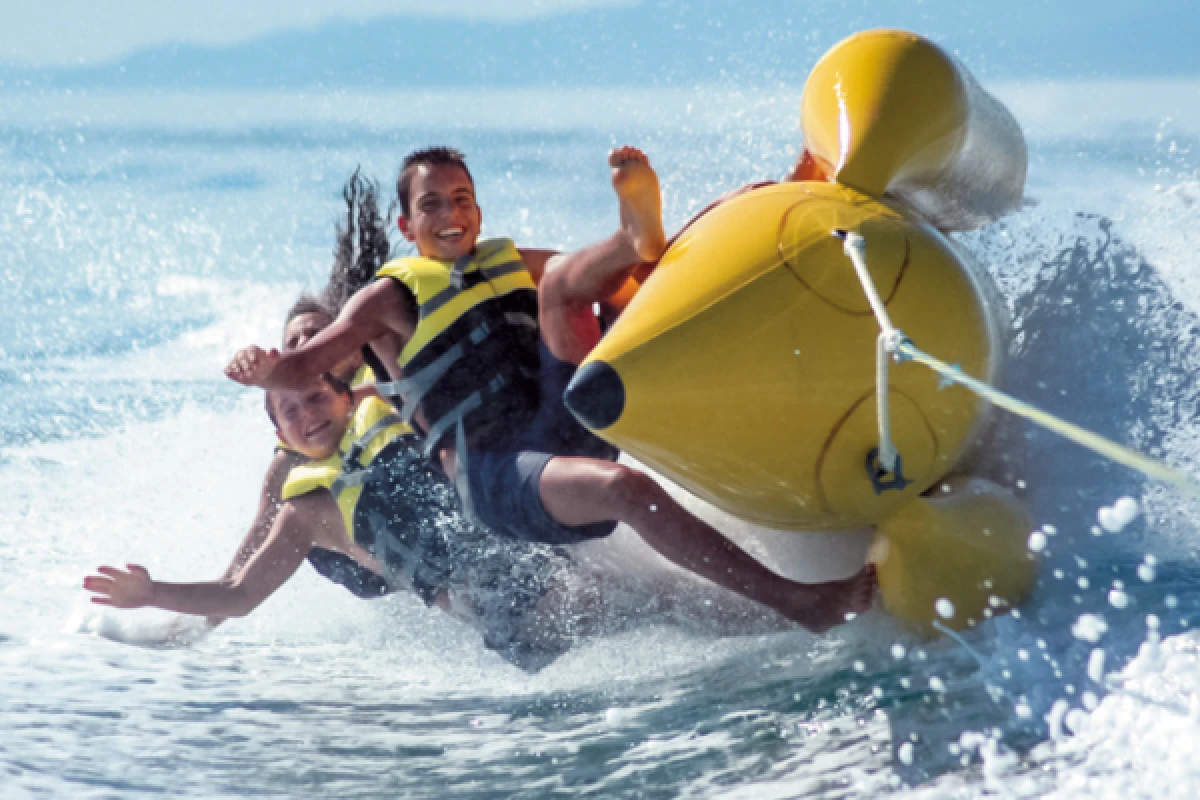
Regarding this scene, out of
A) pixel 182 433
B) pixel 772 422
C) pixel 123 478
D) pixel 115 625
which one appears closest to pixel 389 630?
pixel 115 625

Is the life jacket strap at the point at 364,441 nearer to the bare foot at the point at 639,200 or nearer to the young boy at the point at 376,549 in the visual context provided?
the young boy at the point at 376,549

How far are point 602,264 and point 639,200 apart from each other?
142 millimetres

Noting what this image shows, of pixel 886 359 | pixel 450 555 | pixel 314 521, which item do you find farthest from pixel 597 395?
pixel 314 521

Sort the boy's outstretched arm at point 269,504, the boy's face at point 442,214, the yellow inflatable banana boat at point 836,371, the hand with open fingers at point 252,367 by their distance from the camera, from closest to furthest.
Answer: the yellow inflatable banana boat at point 836,371 < the hand with open fingers at point 252,367 < the boy's face at point 442,214 < the boy's outstretched arm at point 269,504

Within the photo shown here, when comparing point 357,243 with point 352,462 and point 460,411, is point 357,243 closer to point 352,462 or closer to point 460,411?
point 352,462

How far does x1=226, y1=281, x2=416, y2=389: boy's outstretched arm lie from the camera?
2.11 meters

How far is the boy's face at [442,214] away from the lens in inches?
92.4

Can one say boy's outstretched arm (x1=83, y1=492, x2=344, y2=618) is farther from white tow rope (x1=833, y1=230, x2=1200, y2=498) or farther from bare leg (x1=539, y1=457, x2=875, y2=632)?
white tow rope (x1=833, y1=230, x2=1200, y2=498)

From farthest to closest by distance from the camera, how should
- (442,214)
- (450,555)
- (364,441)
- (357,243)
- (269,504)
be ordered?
(357,243) < (269,504) < (364,441) < (450,555) < (442,214)

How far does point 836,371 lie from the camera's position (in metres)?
1.80

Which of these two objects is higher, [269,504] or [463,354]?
[463,354]

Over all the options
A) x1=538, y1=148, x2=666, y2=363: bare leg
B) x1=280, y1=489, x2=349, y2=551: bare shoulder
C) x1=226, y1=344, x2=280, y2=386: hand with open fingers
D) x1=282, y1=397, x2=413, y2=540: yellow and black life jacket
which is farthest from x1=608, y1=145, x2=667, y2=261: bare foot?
x1=280, y1=489, x2=349, y2=551: bare shoulder

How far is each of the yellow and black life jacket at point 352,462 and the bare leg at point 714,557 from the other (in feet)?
2.02

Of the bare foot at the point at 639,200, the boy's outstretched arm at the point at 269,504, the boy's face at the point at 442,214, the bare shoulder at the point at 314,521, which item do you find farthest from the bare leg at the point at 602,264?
the boy's outstretched arm at the point at 269,504
